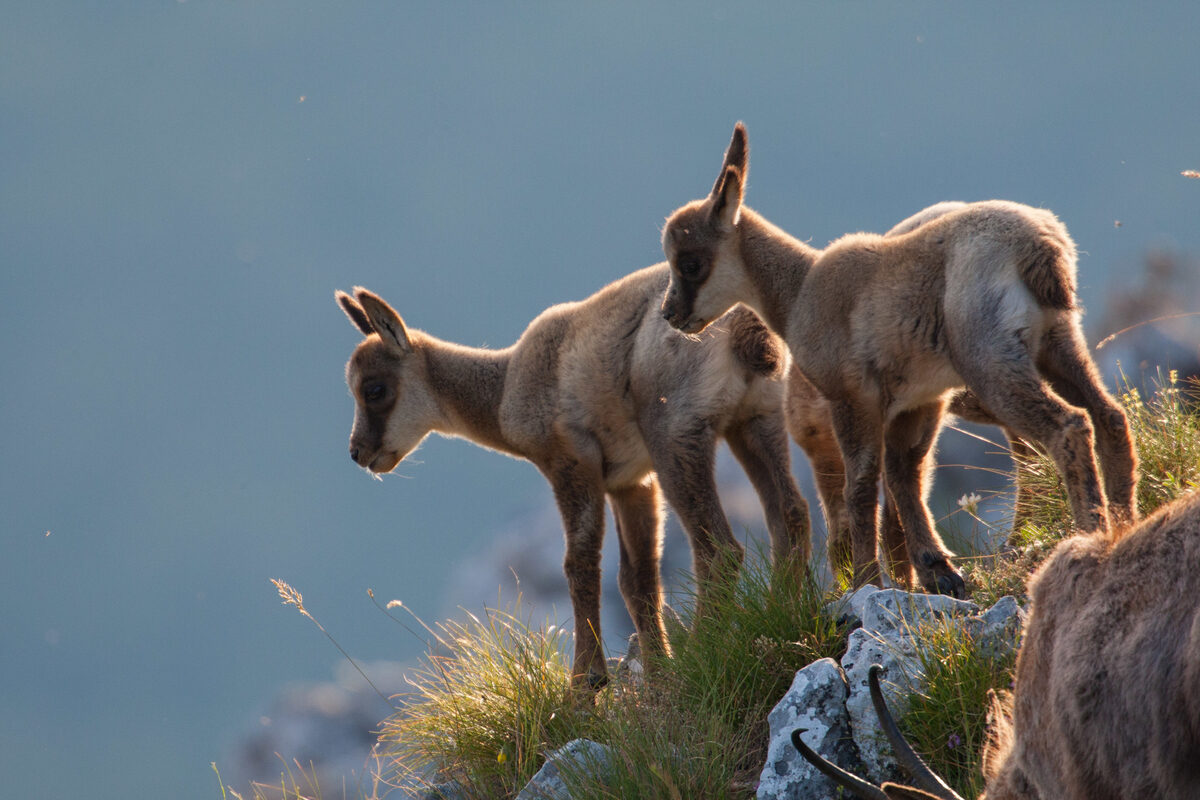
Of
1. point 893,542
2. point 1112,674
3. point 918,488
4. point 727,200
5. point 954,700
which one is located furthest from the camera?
point 727,200

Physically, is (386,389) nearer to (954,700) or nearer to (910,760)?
(954,700)

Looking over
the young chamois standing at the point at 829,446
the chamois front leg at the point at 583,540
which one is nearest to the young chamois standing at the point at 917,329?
the young chamois standing at the point at 829,446

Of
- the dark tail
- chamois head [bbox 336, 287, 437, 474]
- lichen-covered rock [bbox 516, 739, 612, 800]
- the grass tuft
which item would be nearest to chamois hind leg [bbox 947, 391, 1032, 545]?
the dark tail

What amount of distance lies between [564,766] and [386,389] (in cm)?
407

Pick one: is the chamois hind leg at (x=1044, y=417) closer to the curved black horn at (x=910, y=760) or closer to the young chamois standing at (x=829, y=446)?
the young chamois standing at (x=829, y=446)

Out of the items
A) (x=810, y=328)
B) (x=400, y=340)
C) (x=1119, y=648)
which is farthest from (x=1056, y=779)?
(x=400, y=340)

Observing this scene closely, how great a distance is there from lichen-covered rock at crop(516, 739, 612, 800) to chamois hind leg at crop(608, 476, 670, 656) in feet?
6.98

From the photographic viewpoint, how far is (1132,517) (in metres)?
4.95

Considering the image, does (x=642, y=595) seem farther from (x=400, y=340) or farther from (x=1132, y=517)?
(x=1132, y=517)

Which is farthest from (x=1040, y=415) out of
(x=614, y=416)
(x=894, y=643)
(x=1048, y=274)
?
(x=614, y=416)

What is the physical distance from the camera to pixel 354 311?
918 cm

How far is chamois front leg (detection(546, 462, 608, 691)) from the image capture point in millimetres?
7457

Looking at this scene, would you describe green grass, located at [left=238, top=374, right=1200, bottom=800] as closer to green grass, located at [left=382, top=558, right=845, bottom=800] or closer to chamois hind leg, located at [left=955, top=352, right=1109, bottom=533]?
green grass, located at [left=382, top=558, right=845, bottom=800]

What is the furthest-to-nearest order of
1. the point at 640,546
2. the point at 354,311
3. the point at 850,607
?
the point at 354,311 → the point at 640,546 → the point at 850,607
